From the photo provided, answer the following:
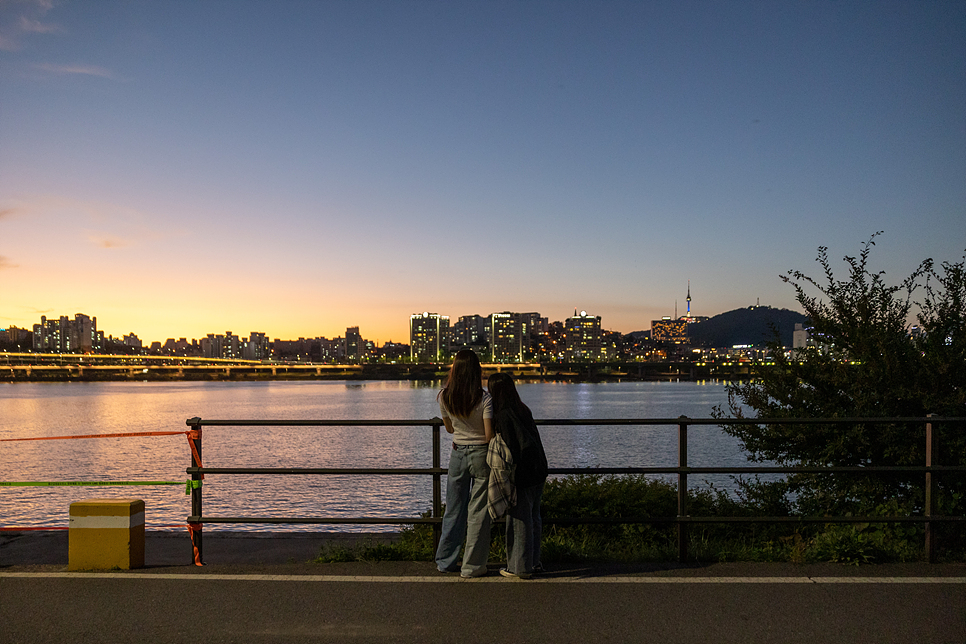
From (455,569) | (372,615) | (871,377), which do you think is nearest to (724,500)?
(871,377)

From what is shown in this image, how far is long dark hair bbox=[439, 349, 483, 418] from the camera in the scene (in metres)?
6.60

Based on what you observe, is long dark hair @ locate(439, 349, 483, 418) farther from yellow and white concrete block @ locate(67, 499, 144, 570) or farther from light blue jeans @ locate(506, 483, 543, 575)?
yellow and white concrete block @ locate(67, 499, 144, 570)

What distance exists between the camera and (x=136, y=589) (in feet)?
21.0

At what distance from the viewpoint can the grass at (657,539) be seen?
24.1 ft

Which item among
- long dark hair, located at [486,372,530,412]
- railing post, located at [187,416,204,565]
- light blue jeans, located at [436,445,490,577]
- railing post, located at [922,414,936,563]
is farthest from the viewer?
railing post, located at [187,416,204,565]

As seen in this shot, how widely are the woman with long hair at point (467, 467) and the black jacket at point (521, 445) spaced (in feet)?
0.45

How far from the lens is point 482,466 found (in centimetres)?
669

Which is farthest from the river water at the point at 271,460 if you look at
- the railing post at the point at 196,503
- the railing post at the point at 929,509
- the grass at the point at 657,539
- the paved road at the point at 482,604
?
the railing post at the point at 929,509

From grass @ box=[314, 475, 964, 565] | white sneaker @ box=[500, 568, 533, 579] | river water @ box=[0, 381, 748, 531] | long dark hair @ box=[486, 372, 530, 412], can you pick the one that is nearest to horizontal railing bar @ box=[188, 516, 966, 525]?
grass @ box=[314, 475, 964, 565]

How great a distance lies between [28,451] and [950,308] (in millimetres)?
45146

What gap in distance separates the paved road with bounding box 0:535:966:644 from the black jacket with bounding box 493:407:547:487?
86 cm

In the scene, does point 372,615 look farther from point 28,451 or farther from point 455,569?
point 28,451

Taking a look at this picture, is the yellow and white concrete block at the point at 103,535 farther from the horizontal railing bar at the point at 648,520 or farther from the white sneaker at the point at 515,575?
the white sneaker at the point at 515,575

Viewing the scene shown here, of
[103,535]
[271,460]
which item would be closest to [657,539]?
[103,535]
